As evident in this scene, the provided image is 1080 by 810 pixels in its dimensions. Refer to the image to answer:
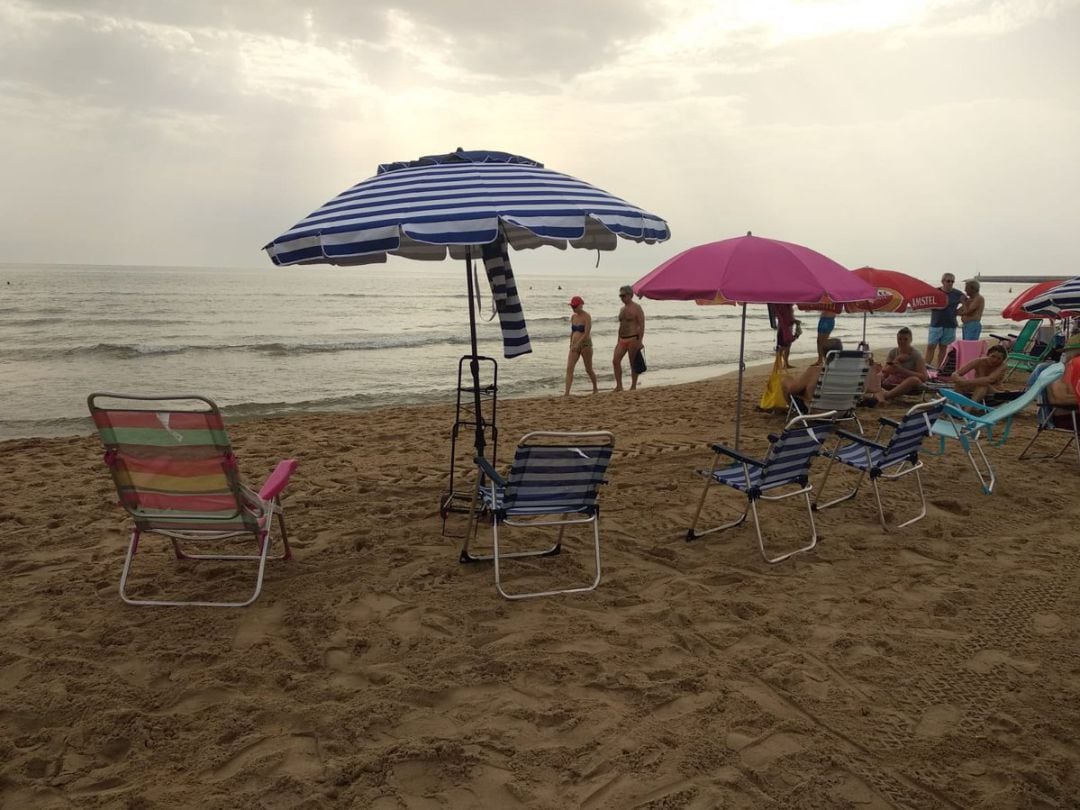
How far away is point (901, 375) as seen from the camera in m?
9.53

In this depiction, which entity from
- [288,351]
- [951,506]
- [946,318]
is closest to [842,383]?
[951,506]

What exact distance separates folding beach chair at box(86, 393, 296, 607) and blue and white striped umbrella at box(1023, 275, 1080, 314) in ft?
31.4

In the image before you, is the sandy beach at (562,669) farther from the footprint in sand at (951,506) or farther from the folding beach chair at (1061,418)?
the folding beach chair at (1061,418)

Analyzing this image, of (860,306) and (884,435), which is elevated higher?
(860,306)

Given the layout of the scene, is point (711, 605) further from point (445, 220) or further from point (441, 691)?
point (445, 220)

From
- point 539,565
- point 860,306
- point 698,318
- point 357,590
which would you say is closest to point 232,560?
point 357,590

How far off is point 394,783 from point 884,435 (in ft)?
22.9

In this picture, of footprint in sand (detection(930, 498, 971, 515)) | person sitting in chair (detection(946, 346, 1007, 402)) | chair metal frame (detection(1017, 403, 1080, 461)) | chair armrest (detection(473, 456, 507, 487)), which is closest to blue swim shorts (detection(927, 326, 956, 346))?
person sitting in chair (detection(946, 346, 1007, 402))

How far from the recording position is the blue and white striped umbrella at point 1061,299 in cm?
898

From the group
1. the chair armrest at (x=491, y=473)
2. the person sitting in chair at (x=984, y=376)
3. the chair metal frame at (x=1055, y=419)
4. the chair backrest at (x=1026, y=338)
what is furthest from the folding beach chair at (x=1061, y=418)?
the chair backrest at (x=1026, y=338)

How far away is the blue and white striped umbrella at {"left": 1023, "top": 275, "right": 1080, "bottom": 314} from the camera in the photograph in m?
8.98

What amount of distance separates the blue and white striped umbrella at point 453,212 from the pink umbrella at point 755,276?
1048 millimetres

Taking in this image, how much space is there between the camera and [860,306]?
8.94m

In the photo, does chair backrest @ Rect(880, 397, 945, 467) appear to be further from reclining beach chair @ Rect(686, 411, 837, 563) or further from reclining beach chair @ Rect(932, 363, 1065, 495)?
reclining beach chair @ Rect(932, 363, 1065, 495)
